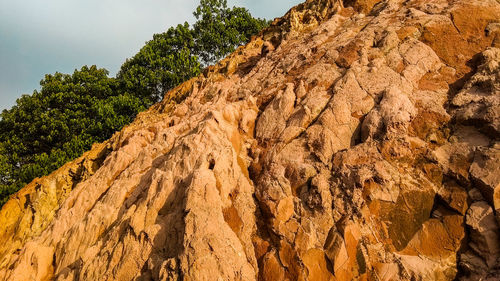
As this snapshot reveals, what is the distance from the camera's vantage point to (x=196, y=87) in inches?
775

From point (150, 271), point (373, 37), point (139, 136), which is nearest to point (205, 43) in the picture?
point (139, 136)

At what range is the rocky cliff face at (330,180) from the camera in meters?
7.32

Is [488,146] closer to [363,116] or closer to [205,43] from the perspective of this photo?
[363,116]

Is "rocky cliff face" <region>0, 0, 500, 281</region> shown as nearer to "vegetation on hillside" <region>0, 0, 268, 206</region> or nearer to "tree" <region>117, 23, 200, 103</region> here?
"vegetation on hillside" <region>0, 0, 268, 206</region>

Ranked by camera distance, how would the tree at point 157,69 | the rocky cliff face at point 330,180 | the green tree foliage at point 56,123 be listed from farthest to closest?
the tree at point 157,69 → the green tree foliage at point 56,123 → the rocky cliff face at point 330,180

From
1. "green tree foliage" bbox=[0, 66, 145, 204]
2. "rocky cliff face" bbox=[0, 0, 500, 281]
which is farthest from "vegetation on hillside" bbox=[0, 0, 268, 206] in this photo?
"rocky cliff face" bbox=[0, 0, 500, 281]

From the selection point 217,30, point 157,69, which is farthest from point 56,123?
point 217,30

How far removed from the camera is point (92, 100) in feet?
91.9

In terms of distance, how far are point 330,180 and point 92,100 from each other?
2604 centimetres

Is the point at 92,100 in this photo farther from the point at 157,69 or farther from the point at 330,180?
the point at 330,180

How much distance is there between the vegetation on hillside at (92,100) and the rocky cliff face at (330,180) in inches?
451

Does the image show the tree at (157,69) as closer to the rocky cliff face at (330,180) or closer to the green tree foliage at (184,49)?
the green tree foliage at (184,49)

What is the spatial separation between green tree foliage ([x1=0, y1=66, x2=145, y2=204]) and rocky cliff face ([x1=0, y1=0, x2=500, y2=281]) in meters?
10.7

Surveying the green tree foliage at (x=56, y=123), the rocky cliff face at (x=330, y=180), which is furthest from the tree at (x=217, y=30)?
the rocky cliff face at (x=330, y=180)
